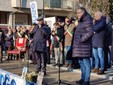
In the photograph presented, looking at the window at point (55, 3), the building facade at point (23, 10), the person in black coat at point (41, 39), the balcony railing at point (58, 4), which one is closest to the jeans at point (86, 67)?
the person in black coat at point (41, 39)

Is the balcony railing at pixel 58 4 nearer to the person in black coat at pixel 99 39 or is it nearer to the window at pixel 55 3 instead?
the window at pixel 55 3

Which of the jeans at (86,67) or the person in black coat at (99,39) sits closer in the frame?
the jeans at (86,67)

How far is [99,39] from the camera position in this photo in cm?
1080

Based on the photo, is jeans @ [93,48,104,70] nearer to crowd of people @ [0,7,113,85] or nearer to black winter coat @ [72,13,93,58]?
crowd of people @ [0,7,113,85]

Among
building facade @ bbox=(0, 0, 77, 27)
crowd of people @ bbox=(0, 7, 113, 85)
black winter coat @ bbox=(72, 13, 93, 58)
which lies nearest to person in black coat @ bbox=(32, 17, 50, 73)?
crowd of people @ bbox=(0, 7, 113, 85)

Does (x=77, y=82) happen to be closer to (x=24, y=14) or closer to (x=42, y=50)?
(x=42, y=50)

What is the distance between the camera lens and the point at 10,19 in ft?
133

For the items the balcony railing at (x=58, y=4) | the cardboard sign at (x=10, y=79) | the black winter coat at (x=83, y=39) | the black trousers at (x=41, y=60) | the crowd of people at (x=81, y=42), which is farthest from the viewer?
the balcony railing at (x=58, y=4)

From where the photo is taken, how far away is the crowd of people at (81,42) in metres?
8.63

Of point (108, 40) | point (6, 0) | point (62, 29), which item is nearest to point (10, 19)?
point (6, 0)

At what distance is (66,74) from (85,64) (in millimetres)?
2787

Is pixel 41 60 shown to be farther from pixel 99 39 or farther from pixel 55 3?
pixel 55 3

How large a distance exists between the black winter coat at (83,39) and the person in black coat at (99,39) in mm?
1859

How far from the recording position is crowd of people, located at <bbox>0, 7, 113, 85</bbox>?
8.63 meters
